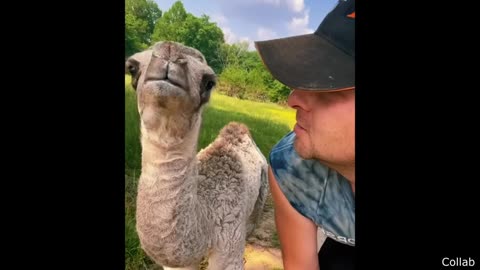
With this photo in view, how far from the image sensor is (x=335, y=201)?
149 centimetres

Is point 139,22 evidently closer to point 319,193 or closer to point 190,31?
point 190,31

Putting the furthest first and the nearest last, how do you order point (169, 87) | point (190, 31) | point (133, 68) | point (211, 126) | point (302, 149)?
point (211, 126)
point (190, 31)
point (302, 149)
point (133, 68)
point (169, 87)

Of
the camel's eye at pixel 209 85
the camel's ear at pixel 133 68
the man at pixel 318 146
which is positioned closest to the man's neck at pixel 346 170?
the man at pixel 318 146

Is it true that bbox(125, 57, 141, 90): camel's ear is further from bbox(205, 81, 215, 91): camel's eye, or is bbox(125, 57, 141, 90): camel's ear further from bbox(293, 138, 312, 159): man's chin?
bbox(293, 138, 312, 159): man's chin

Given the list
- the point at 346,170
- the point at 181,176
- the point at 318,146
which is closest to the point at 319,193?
the point at 346,170

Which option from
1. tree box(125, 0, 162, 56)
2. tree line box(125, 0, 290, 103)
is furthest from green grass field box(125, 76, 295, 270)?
tree box(125, 0, 162, 56)

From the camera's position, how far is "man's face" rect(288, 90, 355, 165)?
1.22 m

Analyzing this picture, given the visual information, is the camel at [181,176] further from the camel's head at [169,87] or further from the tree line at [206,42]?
the tree line at [206,42]

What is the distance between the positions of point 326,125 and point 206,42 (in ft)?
1.84

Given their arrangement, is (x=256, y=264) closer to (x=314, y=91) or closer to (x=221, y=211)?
(x=221, y=211)

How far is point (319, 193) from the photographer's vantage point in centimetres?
151

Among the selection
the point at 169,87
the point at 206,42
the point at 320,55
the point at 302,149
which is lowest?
the point at 302,149

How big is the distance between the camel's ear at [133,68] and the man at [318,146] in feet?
1.23

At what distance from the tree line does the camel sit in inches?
9.5
